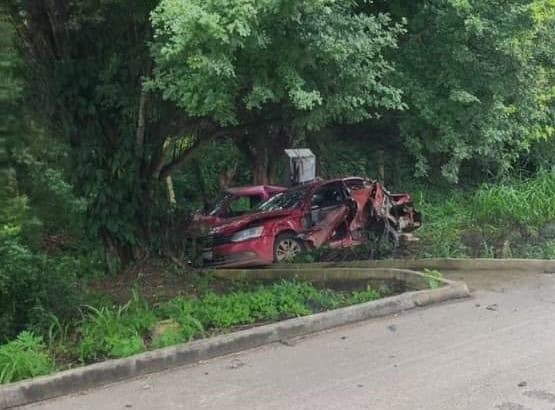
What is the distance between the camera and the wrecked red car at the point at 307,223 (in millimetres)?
12852

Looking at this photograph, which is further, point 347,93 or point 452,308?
point 452,308

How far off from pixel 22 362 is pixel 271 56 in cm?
352

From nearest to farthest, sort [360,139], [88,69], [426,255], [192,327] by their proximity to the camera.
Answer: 1. [192,327]
2. [88,69]
3. [426,255]
4. [360,139]

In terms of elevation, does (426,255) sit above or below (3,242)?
below

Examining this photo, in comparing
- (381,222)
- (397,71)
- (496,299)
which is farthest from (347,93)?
(381,222)

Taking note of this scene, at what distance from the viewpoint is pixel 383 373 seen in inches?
238

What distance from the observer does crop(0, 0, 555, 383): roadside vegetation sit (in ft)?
19.8

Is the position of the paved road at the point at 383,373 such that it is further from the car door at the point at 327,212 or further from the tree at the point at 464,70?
the car door at the point at 327,212

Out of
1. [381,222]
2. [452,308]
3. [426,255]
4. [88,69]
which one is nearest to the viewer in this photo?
[452,308]

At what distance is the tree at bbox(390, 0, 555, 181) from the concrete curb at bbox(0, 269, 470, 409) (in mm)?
2049

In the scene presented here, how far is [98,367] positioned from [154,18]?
308 centimetres

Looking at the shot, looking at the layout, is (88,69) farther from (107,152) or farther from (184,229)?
(184,229)

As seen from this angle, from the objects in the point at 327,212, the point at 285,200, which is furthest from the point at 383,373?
the point at 285,200

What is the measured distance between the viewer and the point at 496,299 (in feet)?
29.0
